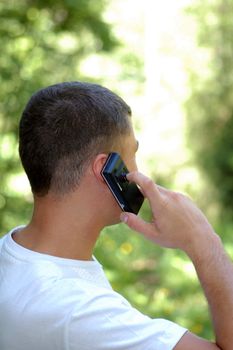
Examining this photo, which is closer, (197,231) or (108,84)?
(197,231)

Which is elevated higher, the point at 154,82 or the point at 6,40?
the point at 6,40

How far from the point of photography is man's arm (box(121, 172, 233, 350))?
1.25 meters

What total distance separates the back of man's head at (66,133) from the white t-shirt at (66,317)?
187 mm

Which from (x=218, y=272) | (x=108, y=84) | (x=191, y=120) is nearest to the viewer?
(x=218, y=272)

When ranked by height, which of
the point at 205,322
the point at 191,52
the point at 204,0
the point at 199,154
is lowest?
the point at 199,154

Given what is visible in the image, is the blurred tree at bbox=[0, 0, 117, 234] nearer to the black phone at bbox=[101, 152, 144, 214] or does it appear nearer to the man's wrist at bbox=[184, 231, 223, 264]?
the black phone at bbox=[101, 152, 144, 214]

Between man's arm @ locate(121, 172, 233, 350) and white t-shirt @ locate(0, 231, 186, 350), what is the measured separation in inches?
3.2

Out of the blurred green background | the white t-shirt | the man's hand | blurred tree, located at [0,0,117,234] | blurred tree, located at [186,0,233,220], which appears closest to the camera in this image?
the white t-shirt

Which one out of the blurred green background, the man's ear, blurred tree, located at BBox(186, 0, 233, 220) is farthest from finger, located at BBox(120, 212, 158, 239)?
blurred tree, located at BBox(186, 0, 233, 220)

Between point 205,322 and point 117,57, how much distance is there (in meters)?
4.23

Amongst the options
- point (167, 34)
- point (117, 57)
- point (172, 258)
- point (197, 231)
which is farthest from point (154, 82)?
point (197, 231)

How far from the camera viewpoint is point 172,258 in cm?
472

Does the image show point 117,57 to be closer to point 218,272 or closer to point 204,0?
point 204,0

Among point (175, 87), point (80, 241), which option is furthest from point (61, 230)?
point (175, 87)
